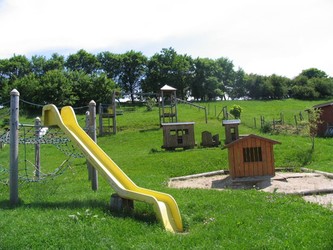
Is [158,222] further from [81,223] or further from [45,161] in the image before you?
[45,161]

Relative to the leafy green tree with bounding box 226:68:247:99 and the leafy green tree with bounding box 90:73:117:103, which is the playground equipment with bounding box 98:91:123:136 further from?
the leafy green tree with bounding box 226:68:247:99

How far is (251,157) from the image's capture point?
13.1 m

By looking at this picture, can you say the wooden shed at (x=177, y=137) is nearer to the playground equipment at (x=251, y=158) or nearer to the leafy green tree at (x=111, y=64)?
the playground equipment at (x=251, y=158)

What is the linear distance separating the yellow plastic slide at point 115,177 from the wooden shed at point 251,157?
575 centimetres

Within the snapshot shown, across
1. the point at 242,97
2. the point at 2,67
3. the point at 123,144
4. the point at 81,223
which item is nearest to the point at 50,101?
the point at 2,67

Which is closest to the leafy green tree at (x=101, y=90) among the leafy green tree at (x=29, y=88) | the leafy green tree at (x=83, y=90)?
the leafy green tree at (x=83, y=90)

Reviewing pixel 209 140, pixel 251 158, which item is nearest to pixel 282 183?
pixel 251 158

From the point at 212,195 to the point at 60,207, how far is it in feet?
12.2

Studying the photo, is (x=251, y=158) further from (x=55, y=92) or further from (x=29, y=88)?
(x=29, y=88)

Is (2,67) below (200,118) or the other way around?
the other way around

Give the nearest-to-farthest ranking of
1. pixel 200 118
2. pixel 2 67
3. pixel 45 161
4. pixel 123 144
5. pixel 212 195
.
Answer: pixel 212 195, pixel 45 161, pixel 123 144, pixel 200 118, pixel 2 67

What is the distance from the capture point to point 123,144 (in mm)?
23578

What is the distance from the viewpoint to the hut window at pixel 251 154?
1310cm

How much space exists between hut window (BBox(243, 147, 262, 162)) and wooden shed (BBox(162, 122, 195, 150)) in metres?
8.15
